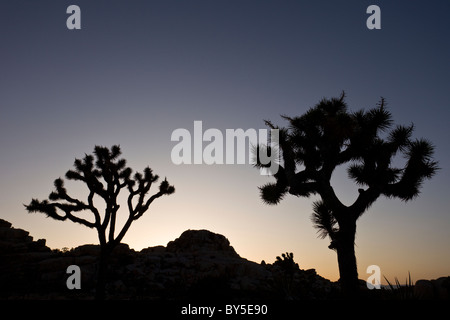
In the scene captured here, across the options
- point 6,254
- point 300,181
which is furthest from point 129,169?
point 6,254

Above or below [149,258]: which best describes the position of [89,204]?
above

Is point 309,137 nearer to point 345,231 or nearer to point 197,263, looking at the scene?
point 345,231

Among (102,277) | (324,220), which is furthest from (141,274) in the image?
(324,220)

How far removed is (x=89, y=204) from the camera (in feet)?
44.2

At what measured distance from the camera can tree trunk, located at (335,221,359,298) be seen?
931 cm

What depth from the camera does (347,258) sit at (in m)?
9.60
